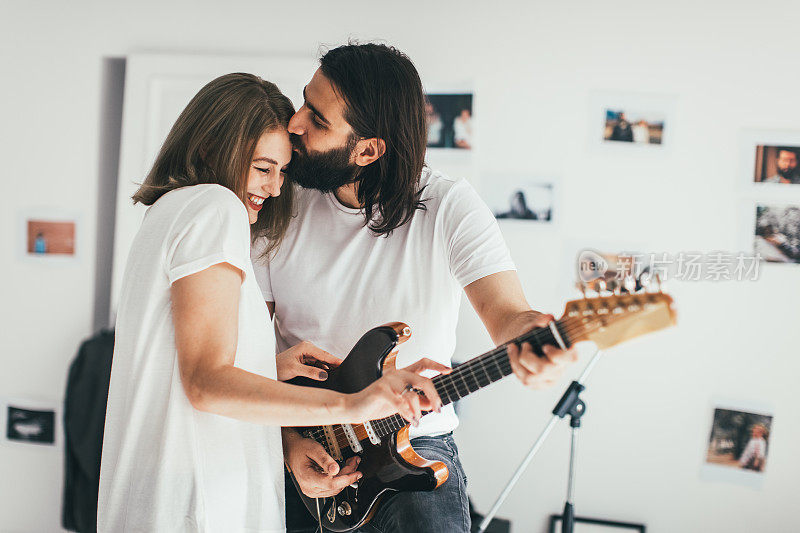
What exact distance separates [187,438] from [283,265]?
0.62 meters

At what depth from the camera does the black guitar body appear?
1226 mm

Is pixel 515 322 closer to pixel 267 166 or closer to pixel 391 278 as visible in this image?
pixel 391 278

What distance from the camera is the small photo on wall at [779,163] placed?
2.11 m

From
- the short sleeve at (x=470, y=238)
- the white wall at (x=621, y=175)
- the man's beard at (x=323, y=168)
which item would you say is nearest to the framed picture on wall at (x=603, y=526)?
the white wall at (x=621, y=175)

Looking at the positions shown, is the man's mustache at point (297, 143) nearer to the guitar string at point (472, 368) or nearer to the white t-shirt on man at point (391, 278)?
the white t-shirt on man at point (391, 278)

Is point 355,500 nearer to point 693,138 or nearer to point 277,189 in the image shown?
point 277,189

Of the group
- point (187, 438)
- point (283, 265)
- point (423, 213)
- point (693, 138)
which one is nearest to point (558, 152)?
point (693, 138)

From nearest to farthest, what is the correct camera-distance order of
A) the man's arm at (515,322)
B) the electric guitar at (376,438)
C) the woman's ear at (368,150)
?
the man's arm at (515,322), the electric guitar at (376,438), the woman's ear at (368,150)

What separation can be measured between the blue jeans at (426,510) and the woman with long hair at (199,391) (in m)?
0.27

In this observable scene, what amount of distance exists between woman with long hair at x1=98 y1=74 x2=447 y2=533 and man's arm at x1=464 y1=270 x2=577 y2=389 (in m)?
0.15

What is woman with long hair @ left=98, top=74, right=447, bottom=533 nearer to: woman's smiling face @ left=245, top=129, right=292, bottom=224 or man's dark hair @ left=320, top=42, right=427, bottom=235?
woman's smiling face @ left=245, top=129, right=292, bottom=224

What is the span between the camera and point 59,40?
245 cm

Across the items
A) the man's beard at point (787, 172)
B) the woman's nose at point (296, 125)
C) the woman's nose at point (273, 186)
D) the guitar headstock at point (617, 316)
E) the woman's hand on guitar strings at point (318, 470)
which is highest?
the man's beard at point (787, 172)

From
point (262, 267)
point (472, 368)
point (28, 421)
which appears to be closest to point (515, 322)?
point (472, 368)
